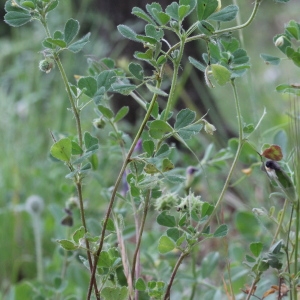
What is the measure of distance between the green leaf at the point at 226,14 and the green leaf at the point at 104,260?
253 millimetres

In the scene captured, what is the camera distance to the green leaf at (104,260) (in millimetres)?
619

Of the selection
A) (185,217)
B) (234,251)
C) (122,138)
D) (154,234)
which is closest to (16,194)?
(154,234)

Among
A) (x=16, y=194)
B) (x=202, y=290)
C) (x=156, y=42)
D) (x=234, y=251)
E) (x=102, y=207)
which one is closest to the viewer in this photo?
(x=156, y=42)

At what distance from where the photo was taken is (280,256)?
64 cm

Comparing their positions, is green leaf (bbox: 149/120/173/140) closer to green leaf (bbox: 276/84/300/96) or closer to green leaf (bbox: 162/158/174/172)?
green leaf (bbox: 162/158/174/172)

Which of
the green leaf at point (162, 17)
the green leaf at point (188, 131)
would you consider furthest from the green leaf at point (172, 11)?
the green leaf at point (188, 131)

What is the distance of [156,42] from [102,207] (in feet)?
4.42

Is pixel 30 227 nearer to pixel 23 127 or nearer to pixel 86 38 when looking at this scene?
pixel 23 127

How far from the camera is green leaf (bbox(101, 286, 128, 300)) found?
60cm

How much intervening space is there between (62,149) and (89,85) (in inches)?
2.9

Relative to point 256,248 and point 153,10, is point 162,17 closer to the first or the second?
point 153,10

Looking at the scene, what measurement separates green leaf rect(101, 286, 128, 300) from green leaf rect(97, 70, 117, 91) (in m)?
0.20

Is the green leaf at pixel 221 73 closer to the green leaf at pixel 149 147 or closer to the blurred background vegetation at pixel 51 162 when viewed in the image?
the green leaf at pixel 149 147

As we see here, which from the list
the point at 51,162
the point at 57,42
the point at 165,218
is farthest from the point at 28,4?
the point at 51,162
